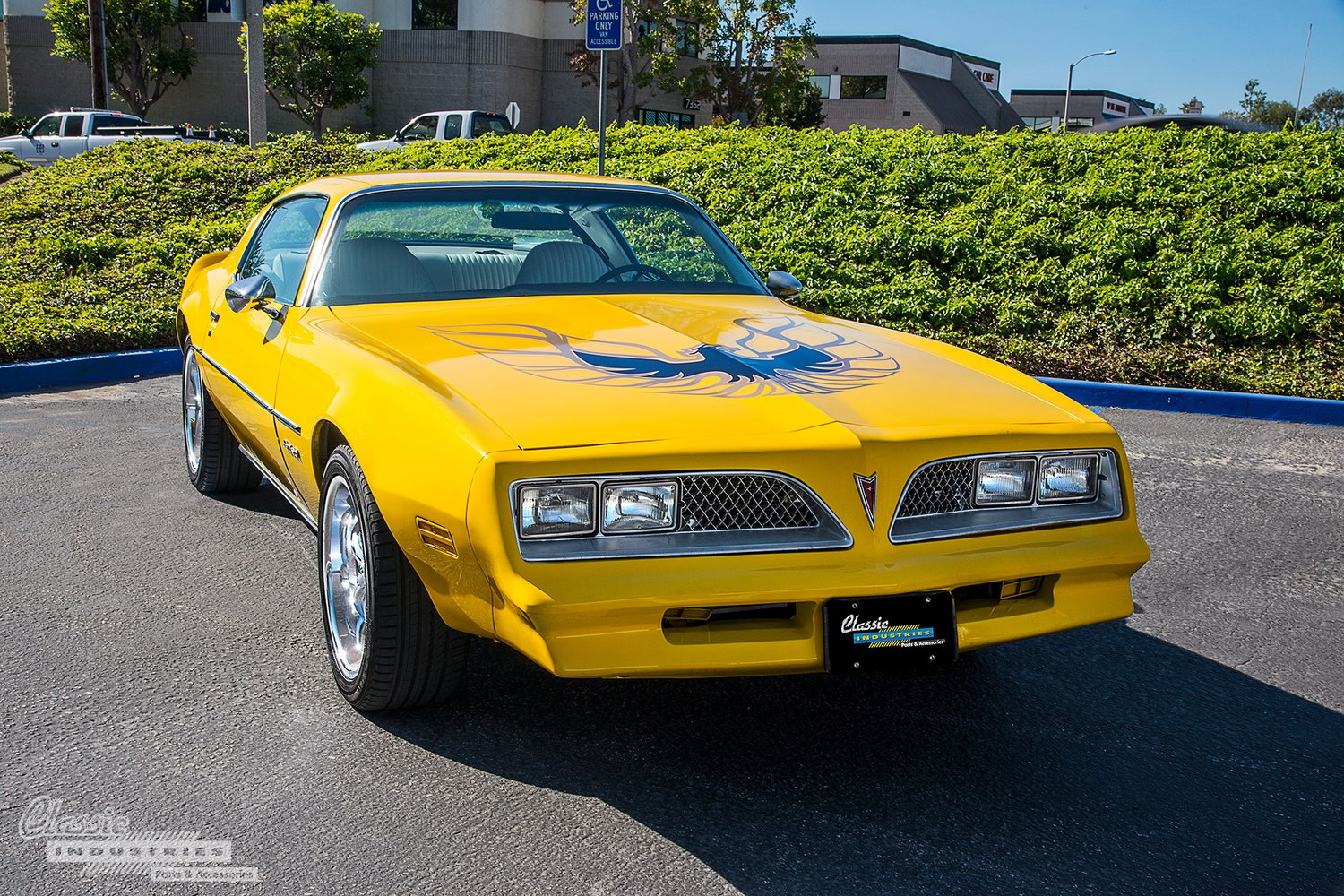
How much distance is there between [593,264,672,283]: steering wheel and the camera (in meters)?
4.43

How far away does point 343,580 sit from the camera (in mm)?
3420

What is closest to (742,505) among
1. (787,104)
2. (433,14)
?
(787,104)

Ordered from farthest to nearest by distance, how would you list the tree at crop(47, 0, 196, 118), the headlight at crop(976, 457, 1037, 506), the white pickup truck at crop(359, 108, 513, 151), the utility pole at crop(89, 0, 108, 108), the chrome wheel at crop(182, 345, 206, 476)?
the tree at crop(47, 0, 196, 118) → the utility pole at crop(89, 0, 108, 108) → the white pickup truck at crop(359, 108, 513, 151) → the chrome wheel at crop(182, 345, 206, 476) → the headlight at crop(976, 457, 1037, 506)

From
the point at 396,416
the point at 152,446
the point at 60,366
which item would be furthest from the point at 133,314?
the point at 396,416

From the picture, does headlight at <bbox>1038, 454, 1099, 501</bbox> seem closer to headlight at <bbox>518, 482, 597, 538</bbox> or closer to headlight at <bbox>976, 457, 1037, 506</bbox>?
headlight at <bbox>976, 457, 1037, 506</bbox>

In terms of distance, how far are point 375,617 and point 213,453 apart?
2707 mm

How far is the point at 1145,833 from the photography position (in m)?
2.76

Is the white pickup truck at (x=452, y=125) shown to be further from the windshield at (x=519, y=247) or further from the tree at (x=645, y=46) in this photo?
the windshield at (x=519, y=247)

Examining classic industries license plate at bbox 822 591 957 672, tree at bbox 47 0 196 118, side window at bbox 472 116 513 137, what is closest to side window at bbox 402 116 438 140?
side window at bbox 472 116 513 137

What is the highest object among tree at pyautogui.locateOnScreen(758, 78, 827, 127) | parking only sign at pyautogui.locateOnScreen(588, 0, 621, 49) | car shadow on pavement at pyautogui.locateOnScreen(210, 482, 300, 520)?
tree at pyautogui.locateOnScreen(758, 78, 827, 127)

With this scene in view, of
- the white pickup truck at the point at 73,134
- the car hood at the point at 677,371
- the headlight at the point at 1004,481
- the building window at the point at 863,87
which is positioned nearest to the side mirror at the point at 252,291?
the car hood at the point at 677,371

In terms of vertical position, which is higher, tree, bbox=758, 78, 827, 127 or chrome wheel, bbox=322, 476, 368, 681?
tree, bbox=758, 78, 827, 127

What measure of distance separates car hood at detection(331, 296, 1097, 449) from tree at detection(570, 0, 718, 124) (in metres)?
28.8

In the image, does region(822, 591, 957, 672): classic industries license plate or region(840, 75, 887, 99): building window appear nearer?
region(822, 591, 957, 672): classic industries license plate
